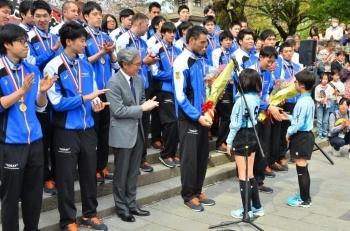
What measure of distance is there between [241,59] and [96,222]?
3.79 metres

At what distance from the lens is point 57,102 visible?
4203 millimetres

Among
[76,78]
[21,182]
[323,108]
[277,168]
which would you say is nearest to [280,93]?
[277,168]

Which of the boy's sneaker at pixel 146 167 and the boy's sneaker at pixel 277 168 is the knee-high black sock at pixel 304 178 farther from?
the boy's sneaker at pixel 146 167

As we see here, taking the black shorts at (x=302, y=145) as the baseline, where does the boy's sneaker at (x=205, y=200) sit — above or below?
below

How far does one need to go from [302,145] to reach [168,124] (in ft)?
6.97

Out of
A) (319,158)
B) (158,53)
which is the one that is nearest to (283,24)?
(319,158)

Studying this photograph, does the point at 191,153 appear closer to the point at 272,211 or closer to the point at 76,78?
the point at 272,211

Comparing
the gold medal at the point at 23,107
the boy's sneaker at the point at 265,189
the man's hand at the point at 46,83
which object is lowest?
the boy's sneaker at the point at 265,189

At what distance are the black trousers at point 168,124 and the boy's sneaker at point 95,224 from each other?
82.3 inches

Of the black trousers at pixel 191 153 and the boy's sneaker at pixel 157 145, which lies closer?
the black trousers at pixel 191 153

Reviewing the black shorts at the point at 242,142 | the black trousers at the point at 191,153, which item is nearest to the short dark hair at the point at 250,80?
the black shorts at the point at 242,142

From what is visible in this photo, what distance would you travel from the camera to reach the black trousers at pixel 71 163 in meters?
4.33

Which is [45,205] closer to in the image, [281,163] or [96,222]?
[96,222]

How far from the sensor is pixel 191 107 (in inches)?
206
